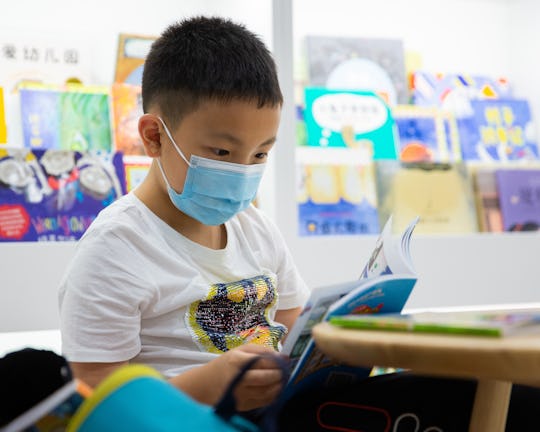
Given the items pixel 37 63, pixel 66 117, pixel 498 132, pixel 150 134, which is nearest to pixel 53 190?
pixel 66 117

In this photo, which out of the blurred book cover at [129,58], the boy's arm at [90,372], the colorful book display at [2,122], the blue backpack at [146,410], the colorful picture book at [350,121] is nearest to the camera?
the blue backpack at [146,410]

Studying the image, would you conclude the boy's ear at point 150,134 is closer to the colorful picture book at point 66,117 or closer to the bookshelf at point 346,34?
the bookshelf at point 346,34

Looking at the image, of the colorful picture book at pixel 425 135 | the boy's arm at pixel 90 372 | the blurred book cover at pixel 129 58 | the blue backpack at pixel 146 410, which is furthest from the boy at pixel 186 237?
the colorful picture book at pixel 425 135

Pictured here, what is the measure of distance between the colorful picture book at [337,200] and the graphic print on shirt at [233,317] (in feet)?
2.91

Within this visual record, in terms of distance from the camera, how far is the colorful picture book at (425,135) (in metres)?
2.13

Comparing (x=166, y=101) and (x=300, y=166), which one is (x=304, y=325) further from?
(x=300, y=166)

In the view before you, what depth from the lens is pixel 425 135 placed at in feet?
7.07

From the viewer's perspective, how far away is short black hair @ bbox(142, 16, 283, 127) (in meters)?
0.98

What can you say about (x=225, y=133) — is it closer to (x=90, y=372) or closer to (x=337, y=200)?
(x=90, y=372)

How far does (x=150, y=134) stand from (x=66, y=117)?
832 millimetres

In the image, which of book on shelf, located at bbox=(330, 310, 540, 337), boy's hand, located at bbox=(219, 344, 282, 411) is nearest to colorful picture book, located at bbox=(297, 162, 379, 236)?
boy's hand, located at bbox=(219, 344, 282, 411)

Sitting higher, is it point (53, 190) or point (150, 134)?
point (150, 134)

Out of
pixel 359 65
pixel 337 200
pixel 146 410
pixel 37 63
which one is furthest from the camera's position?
pixel 359 65

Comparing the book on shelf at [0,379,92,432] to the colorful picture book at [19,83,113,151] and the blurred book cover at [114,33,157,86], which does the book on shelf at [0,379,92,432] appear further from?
the blurred book cover at [114,33,157,86]
